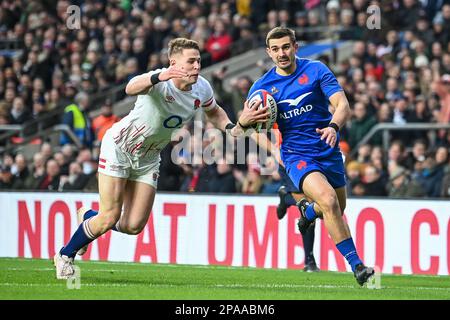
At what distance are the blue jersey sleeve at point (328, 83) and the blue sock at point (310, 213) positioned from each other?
1.28 meters

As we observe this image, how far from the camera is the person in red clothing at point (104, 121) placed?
20.5 metres

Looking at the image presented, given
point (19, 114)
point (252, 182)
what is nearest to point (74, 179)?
point (252, 182)

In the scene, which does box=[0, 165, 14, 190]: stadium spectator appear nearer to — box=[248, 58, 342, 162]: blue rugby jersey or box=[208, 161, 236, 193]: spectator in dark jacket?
box=[208, 161, 236, 193]: spectator in dark jacket

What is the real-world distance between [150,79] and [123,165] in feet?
3.89

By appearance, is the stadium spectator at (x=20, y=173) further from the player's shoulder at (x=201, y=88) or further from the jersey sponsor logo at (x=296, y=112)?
the jersey sponsor logo at (x=296, y=112)

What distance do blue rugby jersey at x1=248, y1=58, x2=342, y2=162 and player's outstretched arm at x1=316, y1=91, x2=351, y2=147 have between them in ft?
0.68

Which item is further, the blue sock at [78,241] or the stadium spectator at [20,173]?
the stadium spectator at [20,173]

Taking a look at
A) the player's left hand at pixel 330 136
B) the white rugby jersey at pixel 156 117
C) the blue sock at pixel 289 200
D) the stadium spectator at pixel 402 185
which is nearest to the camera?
the player's left hand at pixel 330 136

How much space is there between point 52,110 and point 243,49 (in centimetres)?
417

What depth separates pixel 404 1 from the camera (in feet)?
72.7

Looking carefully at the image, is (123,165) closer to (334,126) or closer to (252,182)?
(334,126)

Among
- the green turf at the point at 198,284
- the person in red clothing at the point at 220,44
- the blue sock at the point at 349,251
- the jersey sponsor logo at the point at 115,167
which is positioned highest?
the person in red clothing at the point at 220,44

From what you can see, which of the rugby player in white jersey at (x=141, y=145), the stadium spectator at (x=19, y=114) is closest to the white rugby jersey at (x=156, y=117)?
the rugby player in white jersey at (x=141, y=145)

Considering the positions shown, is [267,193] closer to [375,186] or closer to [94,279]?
Answer: [375,186]
